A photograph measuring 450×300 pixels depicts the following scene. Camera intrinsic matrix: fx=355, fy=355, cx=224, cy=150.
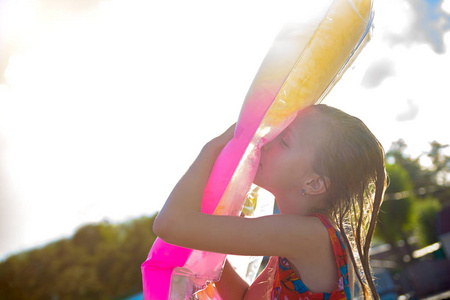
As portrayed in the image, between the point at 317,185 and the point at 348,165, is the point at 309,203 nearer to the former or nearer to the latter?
the point at 317,185

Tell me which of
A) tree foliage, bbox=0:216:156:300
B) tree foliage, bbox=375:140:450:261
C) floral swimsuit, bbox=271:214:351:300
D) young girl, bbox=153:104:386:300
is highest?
young girl, bbox=153:104:386:300

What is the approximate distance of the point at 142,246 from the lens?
51.5ft

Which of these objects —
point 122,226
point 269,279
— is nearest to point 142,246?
point 122,226

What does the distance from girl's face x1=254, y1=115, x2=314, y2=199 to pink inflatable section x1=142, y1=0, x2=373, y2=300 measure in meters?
0.07

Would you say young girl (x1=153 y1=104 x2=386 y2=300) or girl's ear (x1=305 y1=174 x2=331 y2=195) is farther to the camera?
girl's ear (x1=305 y1=174 x2=331 y2=195)

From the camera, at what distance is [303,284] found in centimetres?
139

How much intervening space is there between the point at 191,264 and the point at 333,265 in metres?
0.56

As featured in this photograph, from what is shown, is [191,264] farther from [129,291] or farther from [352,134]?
[129,291]

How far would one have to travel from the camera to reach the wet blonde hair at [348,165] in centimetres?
143

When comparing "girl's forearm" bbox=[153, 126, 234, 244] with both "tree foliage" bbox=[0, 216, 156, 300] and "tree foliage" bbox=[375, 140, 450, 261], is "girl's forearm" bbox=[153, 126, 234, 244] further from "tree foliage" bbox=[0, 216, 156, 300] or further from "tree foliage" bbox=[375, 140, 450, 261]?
"tree foliage" bbox=[0, 216, 156, 300]

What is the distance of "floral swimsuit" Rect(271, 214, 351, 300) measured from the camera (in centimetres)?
136

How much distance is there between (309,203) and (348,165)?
0.22 metres

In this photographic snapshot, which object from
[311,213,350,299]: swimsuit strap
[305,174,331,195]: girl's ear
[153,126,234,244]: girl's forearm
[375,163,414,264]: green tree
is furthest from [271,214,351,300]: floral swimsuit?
[375,163,414,264]: green tree

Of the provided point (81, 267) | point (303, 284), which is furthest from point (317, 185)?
point (81, 267)
